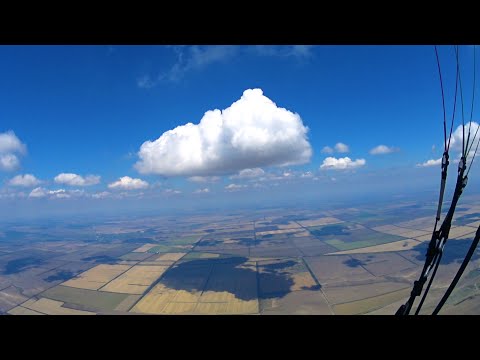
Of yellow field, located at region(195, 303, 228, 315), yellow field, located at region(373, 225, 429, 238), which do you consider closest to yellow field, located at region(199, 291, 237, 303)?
yellow field, located at region(195, 303, 228, 315)

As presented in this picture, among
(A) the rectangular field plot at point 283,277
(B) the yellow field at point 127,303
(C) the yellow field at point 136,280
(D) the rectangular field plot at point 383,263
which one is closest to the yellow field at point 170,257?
(C) the yellow field at point 136,280

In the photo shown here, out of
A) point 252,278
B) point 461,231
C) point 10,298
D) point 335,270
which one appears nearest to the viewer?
point 10,298

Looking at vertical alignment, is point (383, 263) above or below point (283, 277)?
above

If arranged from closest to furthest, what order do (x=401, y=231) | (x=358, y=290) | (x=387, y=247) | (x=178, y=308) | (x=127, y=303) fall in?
(x=178, y=308) → (x=127, y=303) → (x=358, y=290) → (x=387, y=247) → (x=401, y=231)

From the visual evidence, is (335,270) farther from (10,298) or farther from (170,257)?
(10,298)

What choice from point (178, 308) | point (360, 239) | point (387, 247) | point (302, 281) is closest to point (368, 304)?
point (302, 281)

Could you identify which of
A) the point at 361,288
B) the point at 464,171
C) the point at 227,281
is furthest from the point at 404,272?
the point at 464,171
